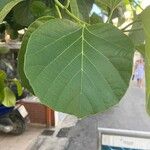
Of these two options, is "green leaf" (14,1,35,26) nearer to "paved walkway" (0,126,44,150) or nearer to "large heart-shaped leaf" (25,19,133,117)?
"large heart-shaped leaf" (25,19,133,117)

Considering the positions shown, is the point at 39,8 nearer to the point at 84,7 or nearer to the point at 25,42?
the point at 84,7

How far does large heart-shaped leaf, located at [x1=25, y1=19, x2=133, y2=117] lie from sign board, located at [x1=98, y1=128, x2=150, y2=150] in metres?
2.26

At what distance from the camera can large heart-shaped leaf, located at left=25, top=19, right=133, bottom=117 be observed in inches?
14.4

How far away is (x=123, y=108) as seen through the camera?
771cm

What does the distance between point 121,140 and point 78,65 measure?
2346 millimetres

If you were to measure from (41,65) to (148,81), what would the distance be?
95mm

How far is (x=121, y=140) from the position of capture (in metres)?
2.67

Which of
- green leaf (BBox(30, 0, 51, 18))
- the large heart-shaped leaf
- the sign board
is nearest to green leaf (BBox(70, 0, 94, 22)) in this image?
green leaf (BBox(30, 0, 51, 18))

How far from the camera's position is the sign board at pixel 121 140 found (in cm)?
263

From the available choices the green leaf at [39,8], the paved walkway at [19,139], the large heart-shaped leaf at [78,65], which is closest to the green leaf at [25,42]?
the large heart-shaped leaf at [78,65]

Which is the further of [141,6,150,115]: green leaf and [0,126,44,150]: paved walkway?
[0,126,44,150]: paved walkway

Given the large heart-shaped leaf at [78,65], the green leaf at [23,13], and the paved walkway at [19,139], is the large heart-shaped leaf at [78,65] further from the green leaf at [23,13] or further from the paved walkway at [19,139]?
the paved walkway at [19,139]

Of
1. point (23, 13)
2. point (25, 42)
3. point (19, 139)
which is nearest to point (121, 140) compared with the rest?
point (23, 13)

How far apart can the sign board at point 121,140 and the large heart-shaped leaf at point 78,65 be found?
7.42ft
